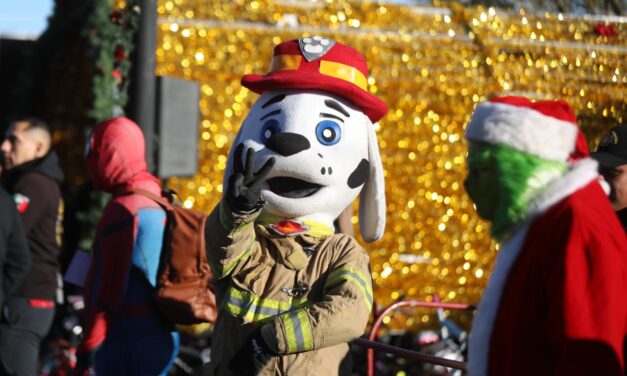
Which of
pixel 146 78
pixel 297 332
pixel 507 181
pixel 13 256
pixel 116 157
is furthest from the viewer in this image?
pixel 146 78

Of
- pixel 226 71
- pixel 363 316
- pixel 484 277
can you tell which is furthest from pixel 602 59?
pixel 363 316

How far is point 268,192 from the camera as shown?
4531 mm

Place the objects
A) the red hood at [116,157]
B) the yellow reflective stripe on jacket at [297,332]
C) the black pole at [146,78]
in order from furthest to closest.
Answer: the black pole at [146,78] < the red hood at [116,157] < the yellow reflective stripe on jacket at [297,332]

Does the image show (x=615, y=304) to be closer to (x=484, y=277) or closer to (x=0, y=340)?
(x=0, y=340)

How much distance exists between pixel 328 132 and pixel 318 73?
0.27 m

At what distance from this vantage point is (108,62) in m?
9.21

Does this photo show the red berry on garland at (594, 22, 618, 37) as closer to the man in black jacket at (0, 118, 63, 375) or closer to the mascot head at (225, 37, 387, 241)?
the man in black jacket at (0, 118, 63, 375)

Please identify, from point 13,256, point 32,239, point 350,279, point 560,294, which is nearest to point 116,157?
point 13,256

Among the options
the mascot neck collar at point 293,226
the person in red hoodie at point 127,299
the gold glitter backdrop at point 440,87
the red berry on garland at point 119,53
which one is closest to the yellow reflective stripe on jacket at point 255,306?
the mascot neck collar at point 293,226

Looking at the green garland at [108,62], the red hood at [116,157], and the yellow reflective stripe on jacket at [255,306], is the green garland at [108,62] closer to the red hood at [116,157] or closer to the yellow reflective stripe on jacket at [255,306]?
the red hood at [116,157]

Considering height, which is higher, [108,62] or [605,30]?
[605,30]

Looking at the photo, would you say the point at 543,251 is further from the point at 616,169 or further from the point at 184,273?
the point at 184,273

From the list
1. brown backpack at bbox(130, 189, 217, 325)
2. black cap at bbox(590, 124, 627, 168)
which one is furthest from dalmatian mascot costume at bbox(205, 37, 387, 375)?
black cap at bbox(590, 124, 627, 168)

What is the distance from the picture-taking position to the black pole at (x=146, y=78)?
22.5ft
